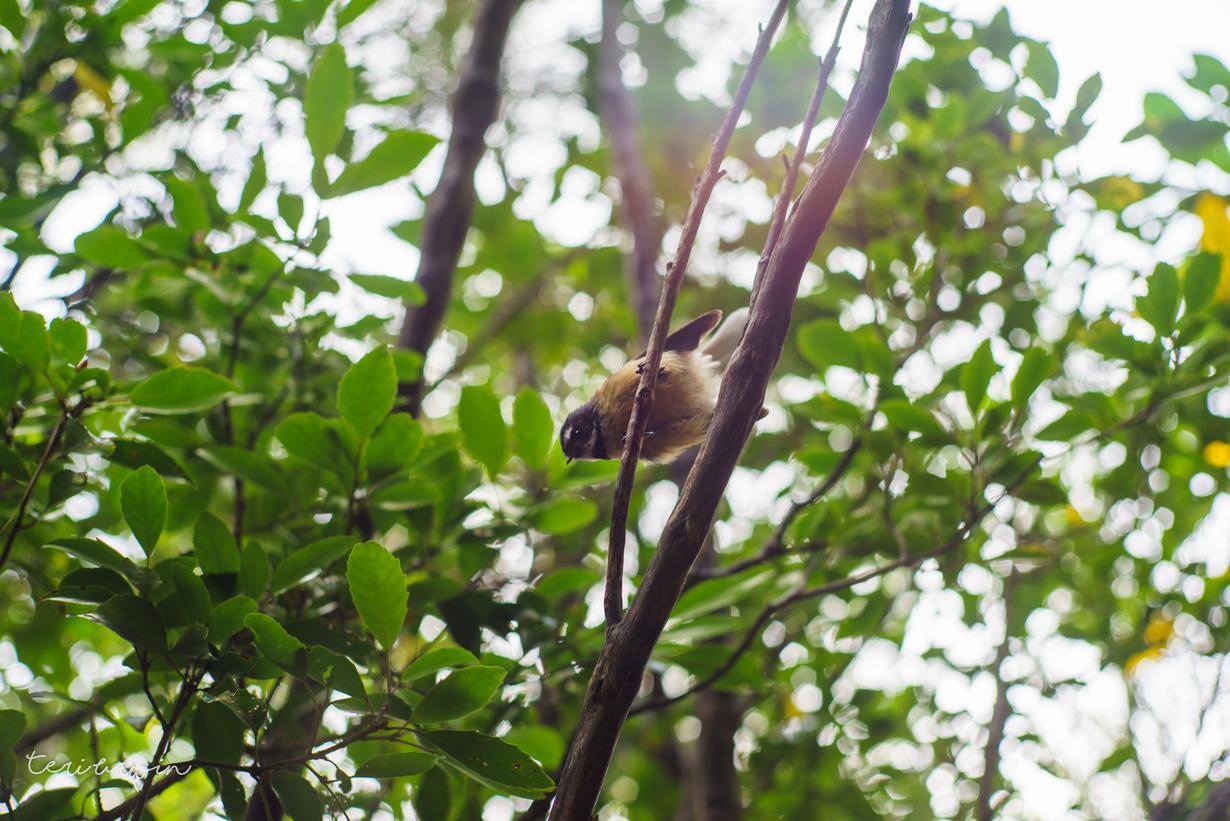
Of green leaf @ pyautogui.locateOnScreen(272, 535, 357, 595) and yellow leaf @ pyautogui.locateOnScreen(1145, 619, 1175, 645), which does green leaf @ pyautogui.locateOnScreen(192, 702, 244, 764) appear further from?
yellow leaf @ pyautogui.locateOnScreen(1145, 619, 1175, 645)

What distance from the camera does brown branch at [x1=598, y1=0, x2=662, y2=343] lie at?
11.9 feet

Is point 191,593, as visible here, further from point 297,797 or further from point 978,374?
point 978,374

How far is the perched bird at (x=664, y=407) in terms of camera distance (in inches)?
104

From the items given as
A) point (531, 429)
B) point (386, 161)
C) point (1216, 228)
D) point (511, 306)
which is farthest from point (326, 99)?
point (1216, 228)

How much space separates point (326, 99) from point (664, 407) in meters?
1.26

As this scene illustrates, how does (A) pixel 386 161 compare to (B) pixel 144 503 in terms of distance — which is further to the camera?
(A) pixel 386 161

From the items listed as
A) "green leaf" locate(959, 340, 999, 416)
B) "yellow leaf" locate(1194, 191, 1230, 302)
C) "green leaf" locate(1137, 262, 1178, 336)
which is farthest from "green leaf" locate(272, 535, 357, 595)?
"yellow leaf" locate(1194, 191, 1230, 302)

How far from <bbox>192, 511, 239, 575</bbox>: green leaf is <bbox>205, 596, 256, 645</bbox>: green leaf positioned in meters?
0.20

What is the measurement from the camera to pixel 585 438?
9.36 feet

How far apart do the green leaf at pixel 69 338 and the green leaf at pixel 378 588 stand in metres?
0.78

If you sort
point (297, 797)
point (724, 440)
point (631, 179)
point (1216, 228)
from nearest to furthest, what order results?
point (724, 440), point (297, 797), point (1216, 228), point (631, 179)

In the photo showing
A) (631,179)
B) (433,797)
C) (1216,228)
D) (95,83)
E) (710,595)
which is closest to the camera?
(433,797)

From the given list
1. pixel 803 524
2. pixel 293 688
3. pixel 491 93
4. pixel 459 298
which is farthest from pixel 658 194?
pixel 293 688

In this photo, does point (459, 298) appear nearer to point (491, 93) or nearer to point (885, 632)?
point (491, 93)
